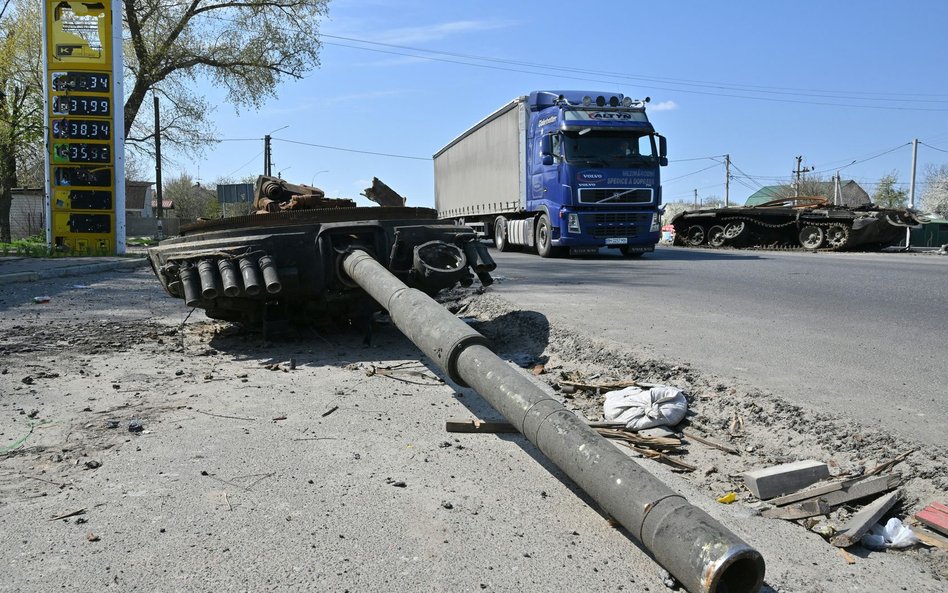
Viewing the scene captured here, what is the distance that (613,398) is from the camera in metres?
4.04

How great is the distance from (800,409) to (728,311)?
3436mm

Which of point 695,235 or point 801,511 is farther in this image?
point 695,235

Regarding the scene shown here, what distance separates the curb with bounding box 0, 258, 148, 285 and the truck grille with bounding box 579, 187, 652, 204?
9.32 m

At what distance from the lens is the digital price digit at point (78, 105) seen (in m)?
17.2

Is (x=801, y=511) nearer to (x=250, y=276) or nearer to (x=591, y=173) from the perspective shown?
(x=250, y=276)

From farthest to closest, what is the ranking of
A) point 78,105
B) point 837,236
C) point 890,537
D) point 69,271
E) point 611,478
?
point 837,236
point 78,105
point 69,271
point 890,537
point 611,478

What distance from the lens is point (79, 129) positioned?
17.3m

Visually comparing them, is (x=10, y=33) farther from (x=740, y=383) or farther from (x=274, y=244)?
(x=740, y=383)

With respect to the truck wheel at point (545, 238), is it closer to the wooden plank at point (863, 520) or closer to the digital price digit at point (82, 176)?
the digital price digit at point (82, 176)

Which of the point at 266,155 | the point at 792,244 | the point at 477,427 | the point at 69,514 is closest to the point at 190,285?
the point at 477,427

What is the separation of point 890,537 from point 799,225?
23.0 metres

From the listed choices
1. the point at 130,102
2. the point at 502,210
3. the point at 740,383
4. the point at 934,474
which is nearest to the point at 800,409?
the point at 740,383

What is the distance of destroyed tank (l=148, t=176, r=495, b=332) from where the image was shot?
17.5 feet

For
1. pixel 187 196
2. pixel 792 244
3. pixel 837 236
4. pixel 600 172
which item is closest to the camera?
pixel 600 172
